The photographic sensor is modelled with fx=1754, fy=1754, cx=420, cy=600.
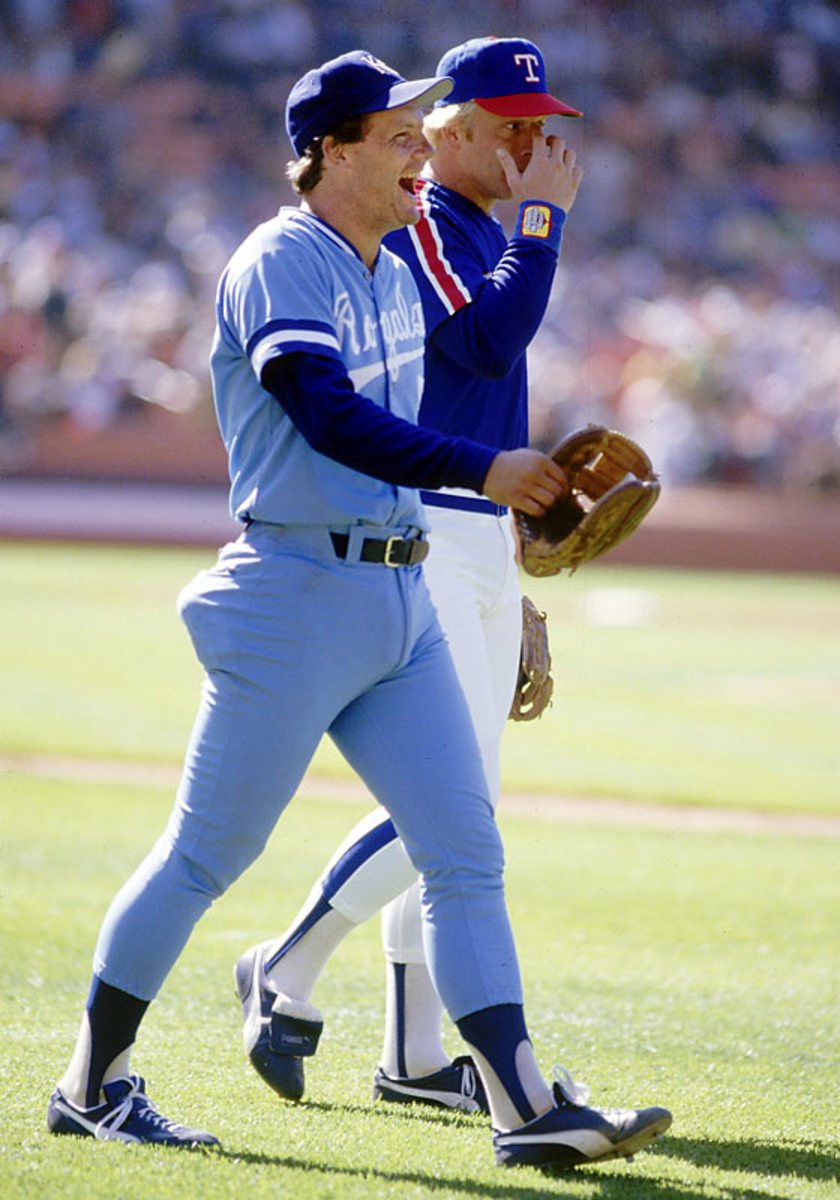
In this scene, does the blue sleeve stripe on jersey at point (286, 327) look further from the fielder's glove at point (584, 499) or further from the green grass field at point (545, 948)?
the green grass field at point (545, 948)

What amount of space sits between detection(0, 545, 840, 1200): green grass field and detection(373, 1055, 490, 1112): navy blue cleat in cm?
5

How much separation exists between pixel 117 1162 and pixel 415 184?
1.69 meters

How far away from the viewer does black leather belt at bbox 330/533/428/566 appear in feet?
9.35

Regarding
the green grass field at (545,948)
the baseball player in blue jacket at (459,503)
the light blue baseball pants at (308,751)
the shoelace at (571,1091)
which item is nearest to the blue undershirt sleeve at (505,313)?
the baseball player in blue jacket at (459,503)

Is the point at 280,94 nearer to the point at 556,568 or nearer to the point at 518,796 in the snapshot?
the point at 518,796

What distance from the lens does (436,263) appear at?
10.8ft

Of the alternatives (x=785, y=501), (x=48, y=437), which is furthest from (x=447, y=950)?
(x=48, y=437)

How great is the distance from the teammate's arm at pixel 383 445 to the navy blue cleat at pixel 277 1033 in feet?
3.84

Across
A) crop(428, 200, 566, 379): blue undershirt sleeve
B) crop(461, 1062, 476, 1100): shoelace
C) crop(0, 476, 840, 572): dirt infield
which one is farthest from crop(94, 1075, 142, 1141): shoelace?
crop(0, 476, 840, 572): dirt infield

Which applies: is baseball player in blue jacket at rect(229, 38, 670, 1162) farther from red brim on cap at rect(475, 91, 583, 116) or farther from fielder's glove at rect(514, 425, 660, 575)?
fielder's glove at rect(514, 425, 660, 575)

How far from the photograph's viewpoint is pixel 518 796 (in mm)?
7543

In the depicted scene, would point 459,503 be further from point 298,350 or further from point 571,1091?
point 571,1091

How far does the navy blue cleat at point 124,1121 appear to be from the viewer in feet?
9.37

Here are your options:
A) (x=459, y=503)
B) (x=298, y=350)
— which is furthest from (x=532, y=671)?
(x=298, y=350)
